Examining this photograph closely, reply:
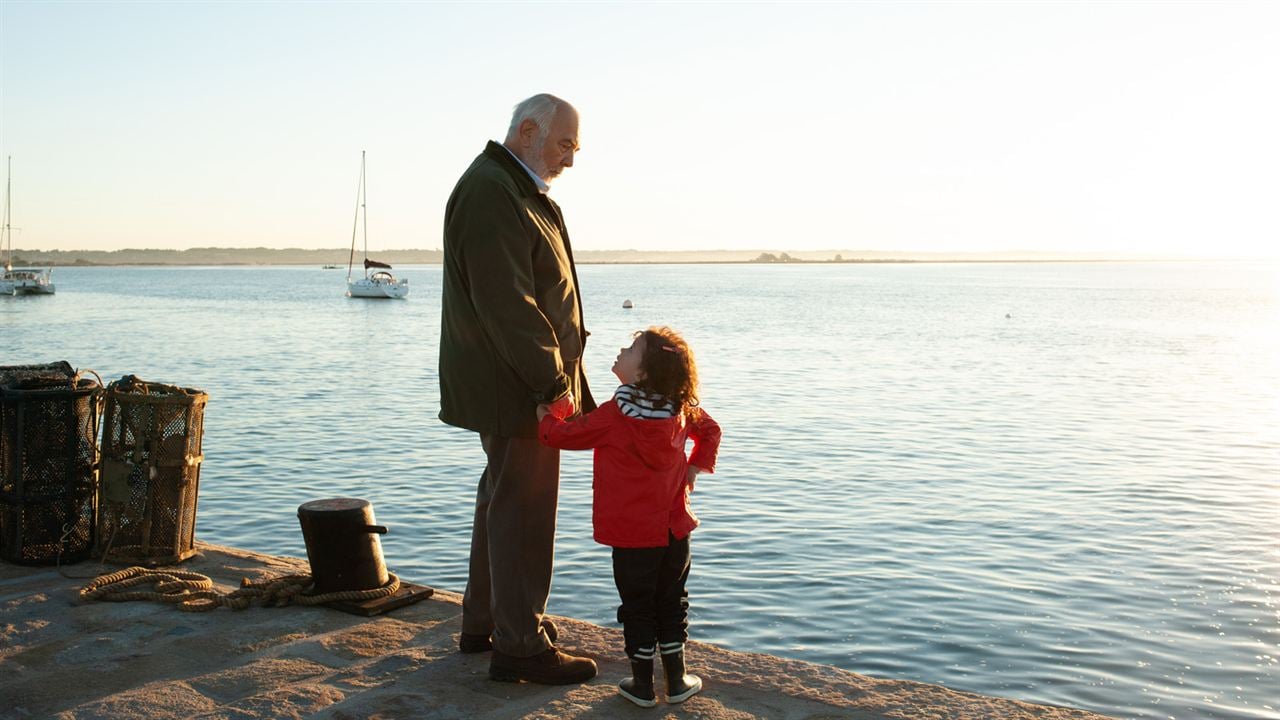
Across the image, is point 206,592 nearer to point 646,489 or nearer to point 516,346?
point 516,346

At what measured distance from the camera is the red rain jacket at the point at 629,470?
4.29 metres

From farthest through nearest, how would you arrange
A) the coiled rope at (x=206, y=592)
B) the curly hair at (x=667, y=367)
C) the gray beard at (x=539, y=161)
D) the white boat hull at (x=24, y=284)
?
the white boat hull at (x=24, y=284), the coiled rope at (x=206, y=592), the gray beard at (x=539, y=161), the curly hair at (x=667, y=367)

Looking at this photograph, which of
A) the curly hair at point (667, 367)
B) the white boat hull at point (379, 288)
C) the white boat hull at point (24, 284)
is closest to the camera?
the curly hair at point (667, 367)

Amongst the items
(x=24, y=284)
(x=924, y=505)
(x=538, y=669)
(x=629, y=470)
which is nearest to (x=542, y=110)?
(x=629, y=470)

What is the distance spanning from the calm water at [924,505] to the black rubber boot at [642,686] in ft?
9.74

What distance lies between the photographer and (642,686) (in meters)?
4.29

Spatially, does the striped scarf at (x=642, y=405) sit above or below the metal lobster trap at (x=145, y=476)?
above

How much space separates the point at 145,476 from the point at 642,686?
3207 millimetres

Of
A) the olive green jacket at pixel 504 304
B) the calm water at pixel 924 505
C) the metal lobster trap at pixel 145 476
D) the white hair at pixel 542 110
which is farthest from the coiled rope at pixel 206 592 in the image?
the calm water at pixel 924 505

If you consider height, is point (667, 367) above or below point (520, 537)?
above

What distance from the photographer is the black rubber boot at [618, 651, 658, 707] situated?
427 cm

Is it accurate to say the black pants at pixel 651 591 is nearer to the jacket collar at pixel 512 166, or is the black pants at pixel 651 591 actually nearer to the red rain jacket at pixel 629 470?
the red rain jacket at pixel 629 470

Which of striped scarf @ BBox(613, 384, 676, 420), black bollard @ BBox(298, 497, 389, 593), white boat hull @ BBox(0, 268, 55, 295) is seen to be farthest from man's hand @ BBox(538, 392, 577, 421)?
white boat hull @ BBox(0, 268, 55, 295)

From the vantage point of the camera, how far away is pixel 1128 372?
29281 millimetres
